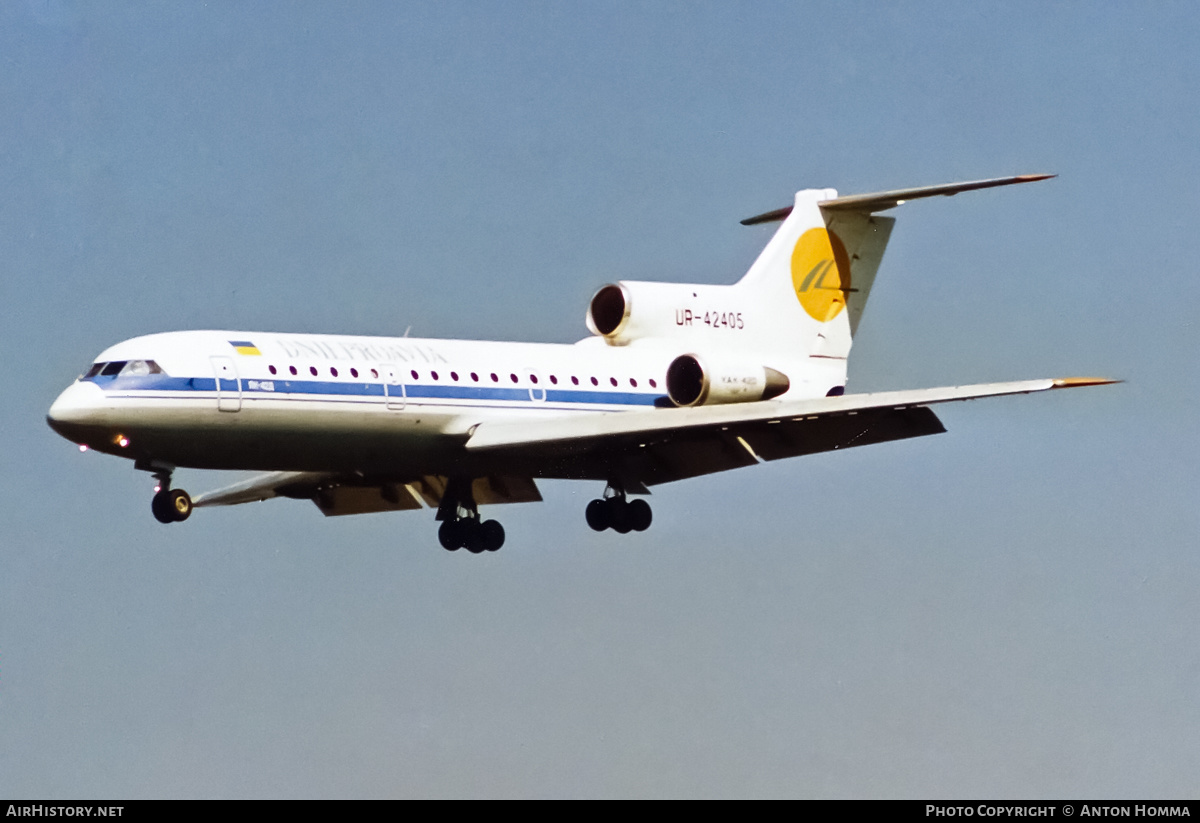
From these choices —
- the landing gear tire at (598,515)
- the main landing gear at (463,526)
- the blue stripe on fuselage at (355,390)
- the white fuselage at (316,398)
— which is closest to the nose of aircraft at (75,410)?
the white fuselage at (316,398)

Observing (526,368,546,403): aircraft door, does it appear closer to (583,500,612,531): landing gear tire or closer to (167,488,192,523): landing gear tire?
(583,500,612,531): landing gear tire

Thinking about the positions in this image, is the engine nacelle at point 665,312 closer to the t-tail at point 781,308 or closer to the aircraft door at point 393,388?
the t-tail at point 781,308

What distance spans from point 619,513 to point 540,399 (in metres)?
2.84

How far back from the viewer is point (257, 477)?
44312 millimetres

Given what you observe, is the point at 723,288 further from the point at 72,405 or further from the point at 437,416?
the point at 72,405

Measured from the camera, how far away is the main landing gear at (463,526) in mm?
42094

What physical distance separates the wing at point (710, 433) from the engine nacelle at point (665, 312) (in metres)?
2.60

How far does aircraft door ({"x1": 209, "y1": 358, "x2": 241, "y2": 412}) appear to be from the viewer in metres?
36.7

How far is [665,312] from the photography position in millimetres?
42781

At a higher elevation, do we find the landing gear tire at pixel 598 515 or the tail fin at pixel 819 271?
the tail fin at pixel 819 271

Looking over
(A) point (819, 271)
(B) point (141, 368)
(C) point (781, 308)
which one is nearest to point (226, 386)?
(B) point (141, 368)

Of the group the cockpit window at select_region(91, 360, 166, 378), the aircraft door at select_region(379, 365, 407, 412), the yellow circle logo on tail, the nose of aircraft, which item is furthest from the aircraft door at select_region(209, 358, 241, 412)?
the yellow circle logo on tail
